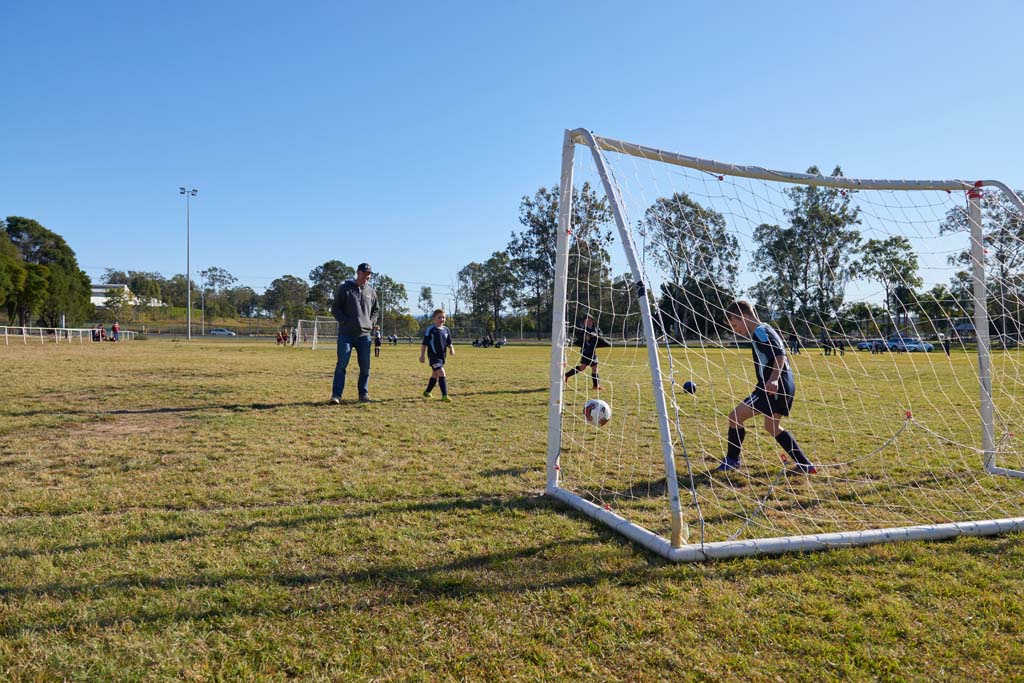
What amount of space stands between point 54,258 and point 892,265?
68214 millimetres

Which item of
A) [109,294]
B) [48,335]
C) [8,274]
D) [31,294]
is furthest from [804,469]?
[109,294]

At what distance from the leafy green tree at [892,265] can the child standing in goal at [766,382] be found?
5.18 feet

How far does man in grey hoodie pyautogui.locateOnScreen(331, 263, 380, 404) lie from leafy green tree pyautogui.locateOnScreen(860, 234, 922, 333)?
605 cm

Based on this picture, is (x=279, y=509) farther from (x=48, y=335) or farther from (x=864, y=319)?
(x=48, y=335)

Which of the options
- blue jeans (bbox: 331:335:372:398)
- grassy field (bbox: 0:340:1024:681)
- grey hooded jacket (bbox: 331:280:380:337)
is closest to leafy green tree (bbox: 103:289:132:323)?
blue jeans (bbox: 331:335:372:398)

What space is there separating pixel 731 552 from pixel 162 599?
2.71m

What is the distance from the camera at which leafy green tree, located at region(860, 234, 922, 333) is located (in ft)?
18.0

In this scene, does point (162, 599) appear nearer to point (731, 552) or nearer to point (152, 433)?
point (731, 552)

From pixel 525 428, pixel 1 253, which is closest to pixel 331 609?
pixel 525 428

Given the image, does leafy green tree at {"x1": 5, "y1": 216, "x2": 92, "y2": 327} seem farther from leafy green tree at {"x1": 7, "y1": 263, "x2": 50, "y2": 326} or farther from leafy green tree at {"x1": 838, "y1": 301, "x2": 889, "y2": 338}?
leafy green tree at {"x1": 838, "y1": 301, "x2": 889, "y2": 338}

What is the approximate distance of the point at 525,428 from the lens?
6871 mm

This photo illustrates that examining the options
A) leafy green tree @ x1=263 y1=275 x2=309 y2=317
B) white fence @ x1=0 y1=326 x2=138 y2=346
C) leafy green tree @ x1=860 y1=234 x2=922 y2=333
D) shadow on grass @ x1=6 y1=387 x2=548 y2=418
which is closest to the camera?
leafy green tree @ x1=860 y1=234 x2=922 y2=333

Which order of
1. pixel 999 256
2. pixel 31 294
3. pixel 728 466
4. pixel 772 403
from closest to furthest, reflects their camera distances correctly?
1. pixel 772 403
2. pixel 728 466
3. pixel 999 256
4. pixel 31 294

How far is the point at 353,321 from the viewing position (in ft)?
27.5
